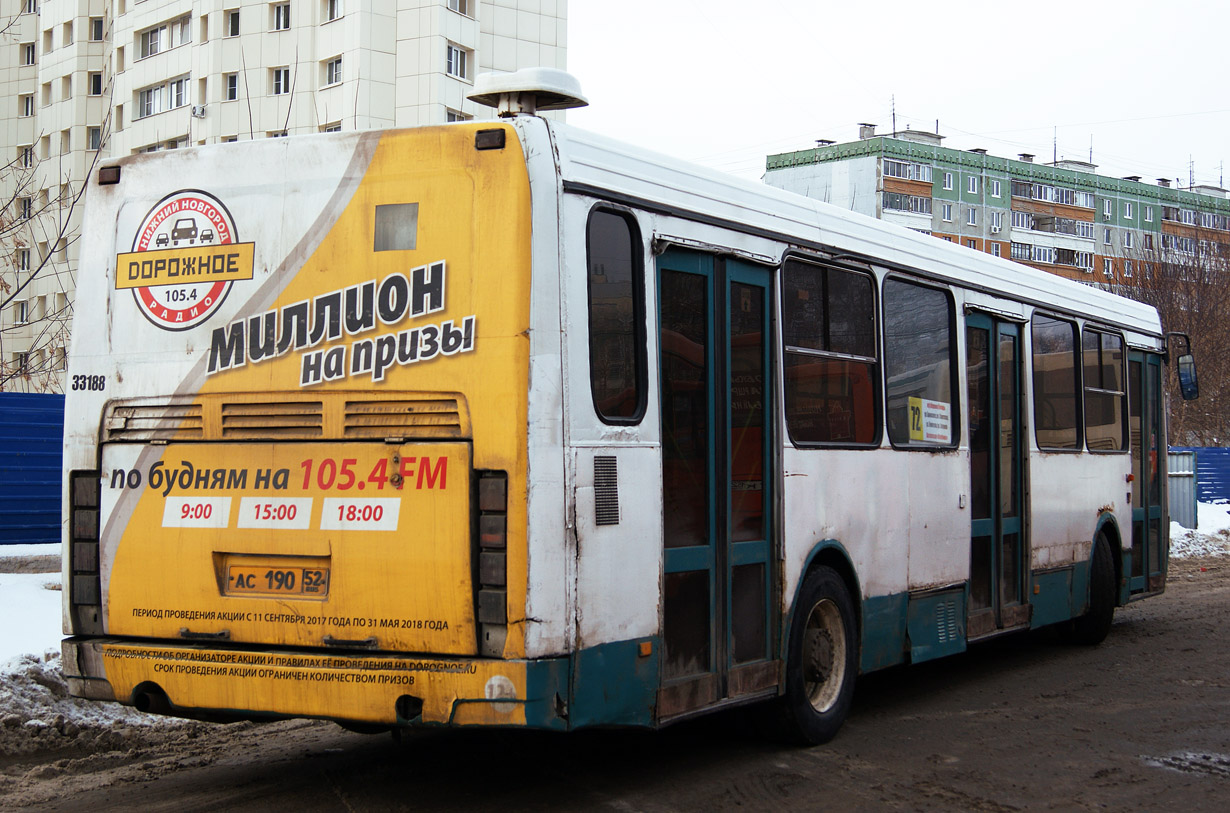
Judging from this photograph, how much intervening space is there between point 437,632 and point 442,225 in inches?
66.6

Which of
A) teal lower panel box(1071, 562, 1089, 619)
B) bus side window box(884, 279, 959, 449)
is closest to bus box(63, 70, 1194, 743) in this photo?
bus side window box(884, 279, 959, 449)

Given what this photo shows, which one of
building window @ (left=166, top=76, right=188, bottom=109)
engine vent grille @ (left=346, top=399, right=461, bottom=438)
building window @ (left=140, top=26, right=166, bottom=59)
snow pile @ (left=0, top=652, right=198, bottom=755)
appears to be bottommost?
snow pile @ (left=0, top=652, right=198, bottom=755)

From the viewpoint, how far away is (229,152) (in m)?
6.16

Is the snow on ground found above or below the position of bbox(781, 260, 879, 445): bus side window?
below

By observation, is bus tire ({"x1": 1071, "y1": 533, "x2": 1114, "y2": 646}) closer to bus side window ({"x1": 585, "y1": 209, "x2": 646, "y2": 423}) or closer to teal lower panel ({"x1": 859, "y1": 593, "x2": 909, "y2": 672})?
teal lower panel ({"x1": 859, "y1": 593, "x2": 909, "y2": 672})

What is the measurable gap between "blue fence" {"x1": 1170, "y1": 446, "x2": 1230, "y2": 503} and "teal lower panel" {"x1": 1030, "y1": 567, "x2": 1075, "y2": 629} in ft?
85.5

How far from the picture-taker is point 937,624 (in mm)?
8977

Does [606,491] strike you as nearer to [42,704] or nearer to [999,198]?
[42,704]

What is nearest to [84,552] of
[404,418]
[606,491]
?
[404,418]

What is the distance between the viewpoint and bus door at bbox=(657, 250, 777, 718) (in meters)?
6.30

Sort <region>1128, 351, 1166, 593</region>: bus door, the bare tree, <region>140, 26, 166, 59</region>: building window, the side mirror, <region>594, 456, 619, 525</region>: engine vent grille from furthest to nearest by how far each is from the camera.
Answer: <region>140, 26, 166, 59</region>: building window, the bare tree, the side mirror, <region>1128, 351, 1166, 593</region>: bus door, <region>594, 456, 619, 525</region>: engine vent grille

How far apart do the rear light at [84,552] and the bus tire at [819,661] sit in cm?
347

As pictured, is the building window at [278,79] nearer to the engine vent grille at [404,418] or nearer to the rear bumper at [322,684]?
the rear bumper at [322,684]

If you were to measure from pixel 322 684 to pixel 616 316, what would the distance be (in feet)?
6.59
